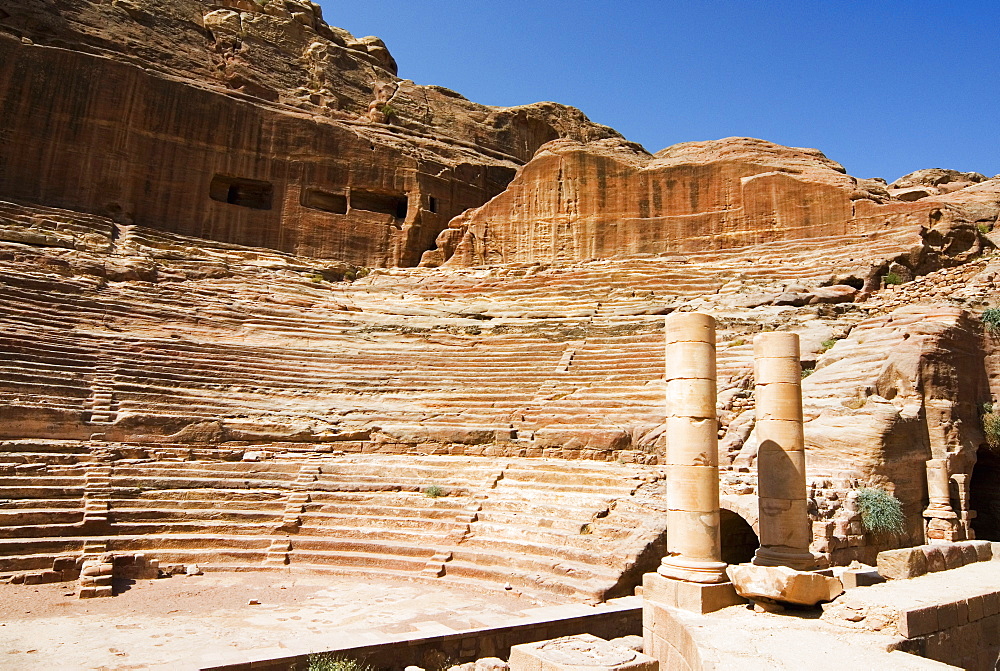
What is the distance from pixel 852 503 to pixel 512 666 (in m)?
6.13

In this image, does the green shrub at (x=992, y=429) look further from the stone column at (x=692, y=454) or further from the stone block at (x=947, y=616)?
the stone column at (x=692, y=454)

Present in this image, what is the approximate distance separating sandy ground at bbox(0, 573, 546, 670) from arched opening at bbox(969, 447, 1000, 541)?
36.3 ft

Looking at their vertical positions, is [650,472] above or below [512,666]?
above

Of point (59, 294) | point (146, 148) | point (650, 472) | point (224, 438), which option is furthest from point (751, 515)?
point (146, 148)

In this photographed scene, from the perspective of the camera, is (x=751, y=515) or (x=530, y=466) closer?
(x=751, y=515)

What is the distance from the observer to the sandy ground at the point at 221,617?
710 centimetres

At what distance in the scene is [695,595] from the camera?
7.88 meters

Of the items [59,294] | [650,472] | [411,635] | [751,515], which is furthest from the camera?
[59,294]

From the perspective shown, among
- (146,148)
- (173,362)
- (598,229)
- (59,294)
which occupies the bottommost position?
(173,362)

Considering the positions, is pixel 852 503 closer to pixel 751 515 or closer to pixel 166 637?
pixel 751 515

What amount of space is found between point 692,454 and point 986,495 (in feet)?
33.6

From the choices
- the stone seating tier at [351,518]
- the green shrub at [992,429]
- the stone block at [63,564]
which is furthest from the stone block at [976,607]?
the stone block at [63,564]

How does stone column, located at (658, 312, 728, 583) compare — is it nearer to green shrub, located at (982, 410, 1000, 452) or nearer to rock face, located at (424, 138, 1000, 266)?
green shrub, located at (982, 410, 1000, 452)

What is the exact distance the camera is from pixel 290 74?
3294 centimetres
